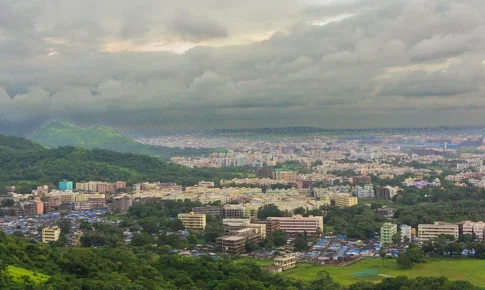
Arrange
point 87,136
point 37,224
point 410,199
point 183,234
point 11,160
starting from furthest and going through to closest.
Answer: point 87,136, point 11,160, point 410,199, point 37,224, point 183,234

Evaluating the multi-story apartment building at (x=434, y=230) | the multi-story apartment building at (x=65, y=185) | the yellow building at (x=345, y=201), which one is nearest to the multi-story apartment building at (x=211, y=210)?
the yellow building at (x=345, y=201)

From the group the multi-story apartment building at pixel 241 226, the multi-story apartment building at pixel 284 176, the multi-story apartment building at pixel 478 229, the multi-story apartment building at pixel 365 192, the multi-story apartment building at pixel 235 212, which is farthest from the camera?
the multi-story apartment building at pixel 284 176

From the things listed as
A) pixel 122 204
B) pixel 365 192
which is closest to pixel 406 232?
pixel 365 192

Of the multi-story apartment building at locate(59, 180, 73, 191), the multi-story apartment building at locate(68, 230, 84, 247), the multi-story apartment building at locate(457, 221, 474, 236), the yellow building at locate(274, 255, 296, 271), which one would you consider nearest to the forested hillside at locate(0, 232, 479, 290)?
the yellow building at locate(274, 255, 296, 271)

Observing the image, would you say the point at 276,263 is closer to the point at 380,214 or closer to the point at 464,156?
the point at 380,214

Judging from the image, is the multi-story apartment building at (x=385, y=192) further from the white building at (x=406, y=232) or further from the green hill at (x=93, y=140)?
the green hill at (x=93, y=140)

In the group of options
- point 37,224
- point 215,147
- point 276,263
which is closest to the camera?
point 276,263

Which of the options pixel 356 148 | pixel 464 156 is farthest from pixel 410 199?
pixel 356 148
